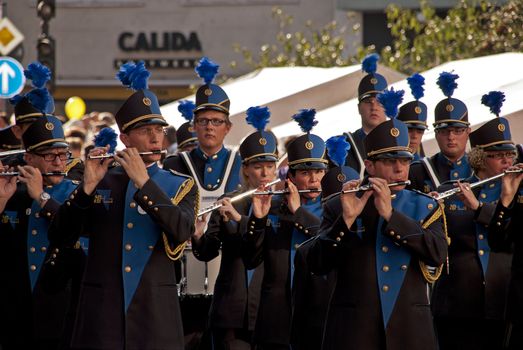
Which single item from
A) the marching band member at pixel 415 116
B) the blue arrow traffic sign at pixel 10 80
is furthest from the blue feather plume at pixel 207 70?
the blue arrow traffic sign at pixel 10 80

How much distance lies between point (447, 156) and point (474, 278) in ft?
3.43

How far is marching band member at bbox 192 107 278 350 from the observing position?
1230cm

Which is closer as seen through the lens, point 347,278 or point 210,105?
point 347,278

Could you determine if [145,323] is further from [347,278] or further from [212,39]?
[212,39]

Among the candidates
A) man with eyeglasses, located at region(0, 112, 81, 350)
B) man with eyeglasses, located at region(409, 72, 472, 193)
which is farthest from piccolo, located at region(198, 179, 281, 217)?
man with eyeglasses, located at region(409, 72, 472, 193)

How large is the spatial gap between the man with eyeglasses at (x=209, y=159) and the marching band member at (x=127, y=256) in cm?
352

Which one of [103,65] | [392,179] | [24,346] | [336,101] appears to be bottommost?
[24,346]

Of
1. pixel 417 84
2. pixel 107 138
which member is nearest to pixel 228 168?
pixel 417 84

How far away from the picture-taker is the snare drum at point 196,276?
12721 millimetres

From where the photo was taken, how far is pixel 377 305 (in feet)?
31.5

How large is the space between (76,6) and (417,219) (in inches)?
1607

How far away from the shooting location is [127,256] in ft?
31.6

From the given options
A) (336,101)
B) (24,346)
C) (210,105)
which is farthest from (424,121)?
(336,101)

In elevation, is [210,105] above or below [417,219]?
above
